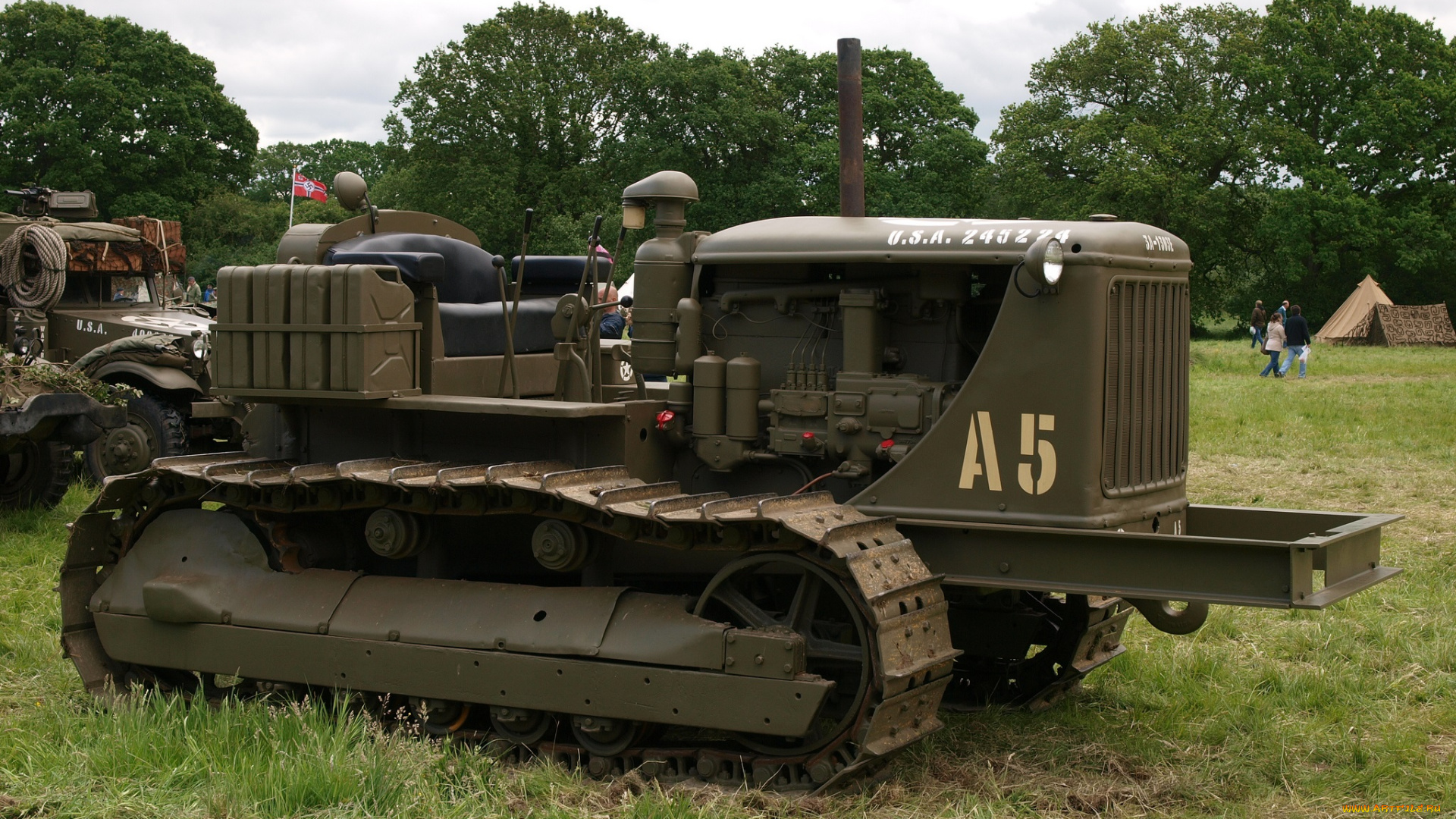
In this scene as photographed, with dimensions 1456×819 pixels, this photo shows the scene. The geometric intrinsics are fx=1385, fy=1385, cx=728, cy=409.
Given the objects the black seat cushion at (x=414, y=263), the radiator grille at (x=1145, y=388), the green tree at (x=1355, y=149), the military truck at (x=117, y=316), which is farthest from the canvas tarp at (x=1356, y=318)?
the black seat cushion at (x=414, y=263)

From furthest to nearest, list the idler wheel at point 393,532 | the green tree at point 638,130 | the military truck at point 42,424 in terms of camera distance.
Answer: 1. the green tree at point 638,130
2. the military truck at point 42,424
3. the idler wheel at point 393,532

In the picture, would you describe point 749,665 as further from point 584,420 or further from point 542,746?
point 584,420

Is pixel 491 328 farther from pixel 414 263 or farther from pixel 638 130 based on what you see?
pixel 638 130

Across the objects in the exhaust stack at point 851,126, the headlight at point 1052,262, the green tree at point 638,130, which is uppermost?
the green tree at point 638,130

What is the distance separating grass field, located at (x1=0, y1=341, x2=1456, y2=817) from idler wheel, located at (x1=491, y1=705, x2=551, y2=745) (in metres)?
0.22

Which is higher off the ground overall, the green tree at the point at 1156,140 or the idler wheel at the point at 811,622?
the green tree at the point at 1156,140

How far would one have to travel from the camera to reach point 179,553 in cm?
664

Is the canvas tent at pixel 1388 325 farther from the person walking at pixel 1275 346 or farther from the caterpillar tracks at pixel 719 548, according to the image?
the caterpillar tracks at pixel 719 548

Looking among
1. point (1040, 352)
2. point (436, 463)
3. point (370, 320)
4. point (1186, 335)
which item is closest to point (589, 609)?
point (436, 463)

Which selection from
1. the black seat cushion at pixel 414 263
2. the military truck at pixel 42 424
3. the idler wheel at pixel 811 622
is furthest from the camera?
the military truck at pixel 42 424

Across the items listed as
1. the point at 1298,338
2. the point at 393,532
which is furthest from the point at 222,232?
the point at 393,532

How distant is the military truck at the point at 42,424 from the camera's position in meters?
10.4

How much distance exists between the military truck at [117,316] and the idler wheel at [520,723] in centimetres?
713

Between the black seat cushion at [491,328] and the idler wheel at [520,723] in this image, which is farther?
the black seat cushion at [491,328]
